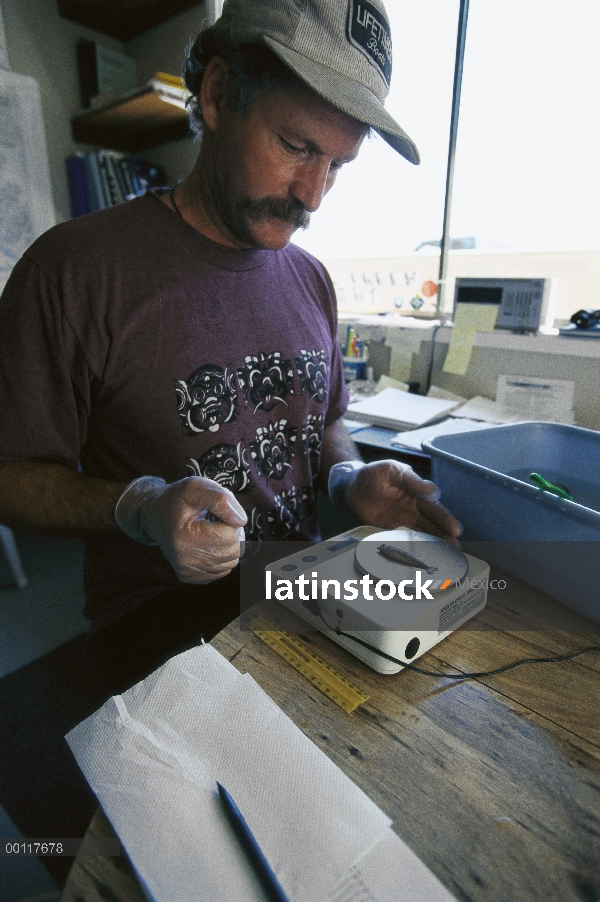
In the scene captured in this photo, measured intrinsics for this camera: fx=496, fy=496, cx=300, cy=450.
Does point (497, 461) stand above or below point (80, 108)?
below

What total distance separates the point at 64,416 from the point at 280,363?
1.32ft

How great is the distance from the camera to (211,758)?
1.41ft

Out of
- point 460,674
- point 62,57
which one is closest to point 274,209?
point 460,674

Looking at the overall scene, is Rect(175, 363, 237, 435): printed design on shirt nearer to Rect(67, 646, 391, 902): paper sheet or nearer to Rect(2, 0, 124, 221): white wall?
Rect(67, 646, 391, 902): paper sheet

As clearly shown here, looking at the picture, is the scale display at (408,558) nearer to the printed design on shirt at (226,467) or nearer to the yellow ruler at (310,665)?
the yellow ruler at (310,665)

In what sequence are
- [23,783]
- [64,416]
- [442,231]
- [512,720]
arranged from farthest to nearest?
[442,231] → [23,783] → [64,416] → [512,720]

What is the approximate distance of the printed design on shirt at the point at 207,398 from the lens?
85 centimetres

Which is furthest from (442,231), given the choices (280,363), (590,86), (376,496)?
(376,496)

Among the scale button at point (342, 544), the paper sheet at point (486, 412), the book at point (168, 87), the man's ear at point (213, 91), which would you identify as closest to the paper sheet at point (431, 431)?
the paper sheet at point (486, 412)

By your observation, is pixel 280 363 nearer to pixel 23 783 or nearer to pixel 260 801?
pixel 260 801

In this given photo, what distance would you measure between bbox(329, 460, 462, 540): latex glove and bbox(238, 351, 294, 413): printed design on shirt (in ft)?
0.69

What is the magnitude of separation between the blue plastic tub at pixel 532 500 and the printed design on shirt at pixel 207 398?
366 millimetres

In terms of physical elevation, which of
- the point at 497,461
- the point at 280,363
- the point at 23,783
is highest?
the point at 280,363

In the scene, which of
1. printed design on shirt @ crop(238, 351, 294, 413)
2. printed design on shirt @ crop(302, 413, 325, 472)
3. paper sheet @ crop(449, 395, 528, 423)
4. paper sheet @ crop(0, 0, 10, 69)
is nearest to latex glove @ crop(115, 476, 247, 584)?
printed design on shirt @ crop(238, 351, 294, 413)
